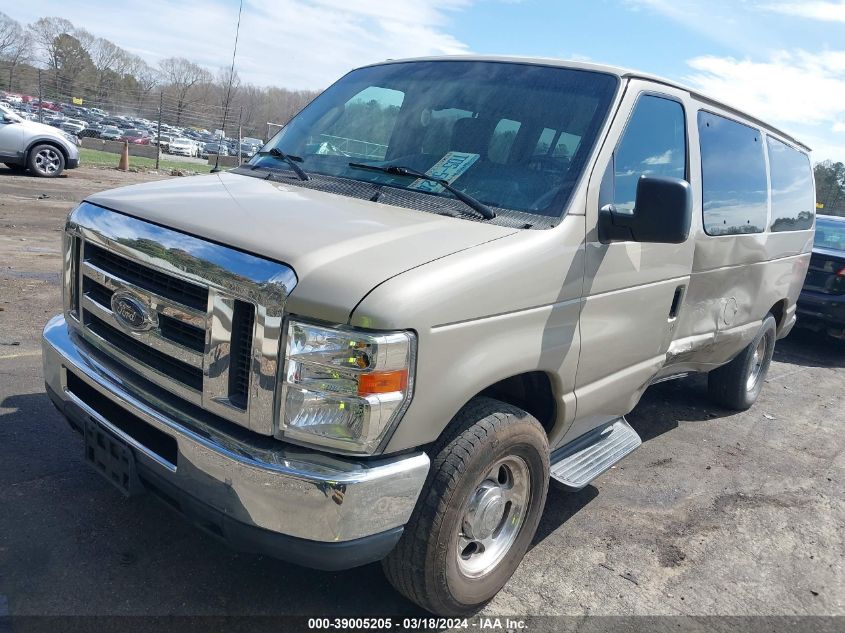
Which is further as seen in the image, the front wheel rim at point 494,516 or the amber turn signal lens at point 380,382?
the front wheel rim at point 494,516

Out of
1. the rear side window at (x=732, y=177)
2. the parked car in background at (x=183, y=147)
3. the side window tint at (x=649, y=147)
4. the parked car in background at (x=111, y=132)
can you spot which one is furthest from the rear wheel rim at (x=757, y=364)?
the parked car in background at (x=111, y=132)

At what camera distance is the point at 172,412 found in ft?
8.50

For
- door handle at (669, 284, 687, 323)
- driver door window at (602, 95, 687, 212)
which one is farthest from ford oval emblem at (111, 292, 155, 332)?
door handle at (669, 284, 687, 323)

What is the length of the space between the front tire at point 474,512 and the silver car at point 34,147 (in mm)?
15421

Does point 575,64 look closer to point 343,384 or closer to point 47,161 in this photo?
point 343,384

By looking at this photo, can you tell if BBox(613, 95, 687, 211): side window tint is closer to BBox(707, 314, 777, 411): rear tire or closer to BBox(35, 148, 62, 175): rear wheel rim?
BBox(707, 314, 777, 411): rear tire

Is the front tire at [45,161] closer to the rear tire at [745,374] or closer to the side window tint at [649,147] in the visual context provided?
the rear tire at [745,374]

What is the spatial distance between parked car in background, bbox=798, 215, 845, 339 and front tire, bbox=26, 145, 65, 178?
581 inches

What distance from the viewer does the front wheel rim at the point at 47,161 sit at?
51.1 feet

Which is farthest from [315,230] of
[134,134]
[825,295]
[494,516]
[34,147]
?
[134,134]

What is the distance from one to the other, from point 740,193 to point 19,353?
16.8ft

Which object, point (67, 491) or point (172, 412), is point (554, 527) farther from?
point (67, 491)

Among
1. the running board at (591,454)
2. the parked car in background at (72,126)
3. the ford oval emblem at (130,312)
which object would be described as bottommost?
the parked car in background at (72,126)

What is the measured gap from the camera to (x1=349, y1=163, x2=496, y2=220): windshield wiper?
299cm
